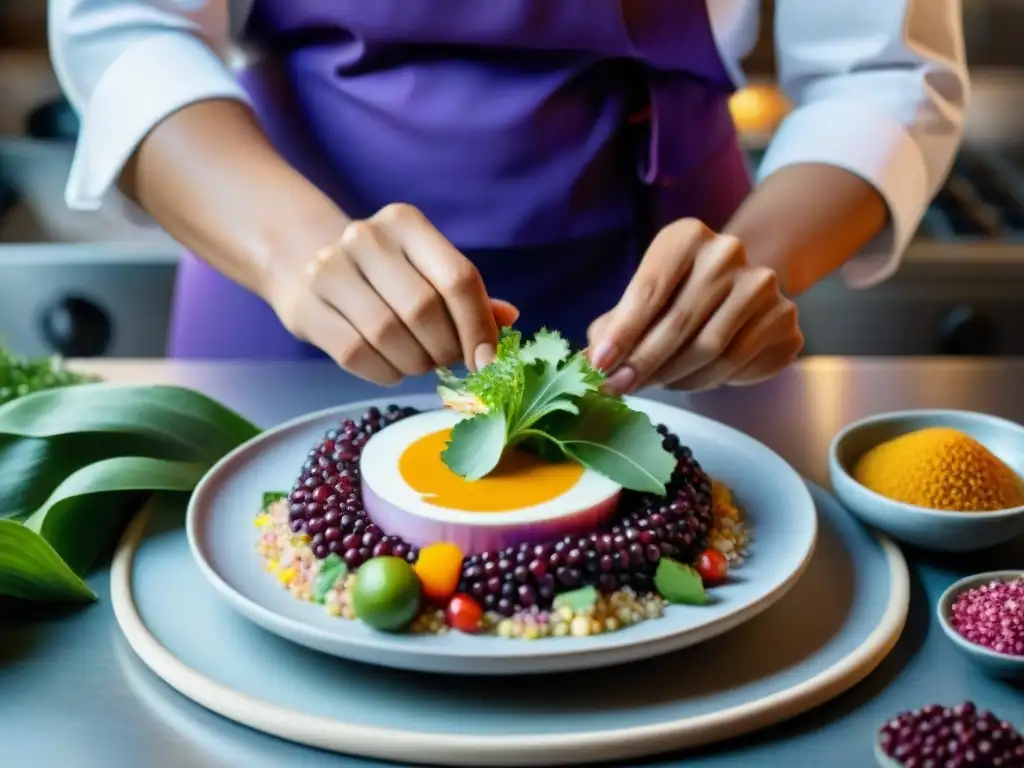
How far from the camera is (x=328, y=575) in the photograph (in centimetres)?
78

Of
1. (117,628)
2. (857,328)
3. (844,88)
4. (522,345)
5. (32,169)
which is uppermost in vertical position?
(844,88)

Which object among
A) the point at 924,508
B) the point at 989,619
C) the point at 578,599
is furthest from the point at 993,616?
the point at 578,599

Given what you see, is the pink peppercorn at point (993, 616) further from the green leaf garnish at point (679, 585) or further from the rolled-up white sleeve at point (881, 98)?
the rolled-up white sleeve at point (881, 98)

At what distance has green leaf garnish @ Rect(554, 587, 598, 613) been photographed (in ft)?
2.44

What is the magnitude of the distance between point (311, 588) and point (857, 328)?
124cm

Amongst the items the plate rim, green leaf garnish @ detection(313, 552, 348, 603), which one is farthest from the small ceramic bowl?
green leaf garnish @ detection(313, 552, 348, 603)

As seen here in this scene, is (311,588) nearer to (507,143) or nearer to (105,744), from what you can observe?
(105,744)

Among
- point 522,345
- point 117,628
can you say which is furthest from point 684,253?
point 117,628

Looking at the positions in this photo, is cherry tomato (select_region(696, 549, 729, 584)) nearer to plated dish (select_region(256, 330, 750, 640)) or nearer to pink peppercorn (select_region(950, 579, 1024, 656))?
plated dish (select_region(256, 330, 750, 640))

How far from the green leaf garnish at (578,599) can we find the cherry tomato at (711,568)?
85 millimetres

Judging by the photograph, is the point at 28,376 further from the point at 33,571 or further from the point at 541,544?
the point at 541,544

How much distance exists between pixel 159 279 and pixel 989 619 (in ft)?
4.58

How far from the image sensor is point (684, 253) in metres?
0.94

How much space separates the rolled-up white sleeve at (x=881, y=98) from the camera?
1.19 meters
